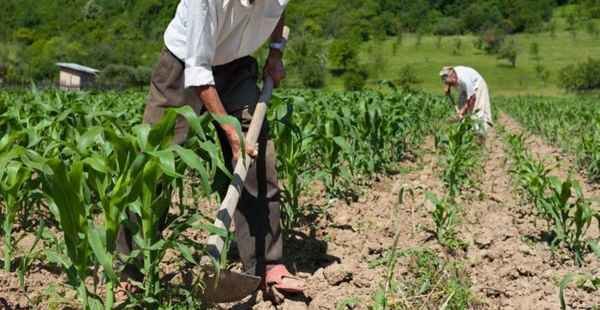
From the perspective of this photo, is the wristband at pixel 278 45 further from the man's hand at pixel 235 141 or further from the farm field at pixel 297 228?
the man's hand at pixel 235 141

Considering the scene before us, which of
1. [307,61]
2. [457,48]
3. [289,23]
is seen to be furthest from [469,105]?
[289,23]

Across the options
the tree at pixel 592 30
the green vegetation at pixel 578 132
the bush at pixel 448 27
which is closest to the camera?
the green vegetation at pixel 578 132

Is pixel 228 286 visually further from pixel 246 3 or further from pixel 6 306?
pixel 246 3

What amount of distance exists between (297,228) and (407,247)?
2.47 feet

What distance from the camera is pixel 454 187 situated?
512cm

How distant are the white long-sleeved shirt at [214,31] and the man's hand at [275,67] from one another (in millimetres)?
194

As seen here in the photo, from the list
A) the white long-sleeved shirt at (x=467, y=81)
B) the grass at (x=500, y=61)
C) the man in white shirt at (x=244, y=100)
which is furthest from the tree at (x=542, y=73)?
the man in white shirt at (x=244, y=100)

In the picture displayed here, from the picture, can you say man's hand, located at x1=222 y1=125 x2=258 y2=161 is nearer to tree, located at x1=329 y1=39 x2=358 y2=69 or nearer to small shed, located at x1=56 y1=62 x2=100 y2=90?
small shed, located at x1=56 y1=62 x2=100 y2=90

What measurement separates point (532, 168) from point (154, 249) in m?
3.06

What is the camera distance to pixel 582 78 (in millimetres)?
53781

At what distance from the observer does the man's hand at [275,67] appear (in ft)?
10.3

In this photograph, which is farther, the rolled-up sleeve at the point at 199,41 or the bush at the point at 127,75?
the bush at the point at 127,75

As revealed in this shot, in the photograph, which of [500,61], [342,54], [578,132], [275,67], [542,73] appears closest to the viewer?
[275,67]

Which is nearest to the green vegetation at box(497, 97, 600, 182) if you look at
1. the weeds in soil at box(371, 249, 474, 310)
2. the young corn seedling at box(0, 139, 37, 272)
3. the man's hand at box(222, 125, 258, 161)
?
the weeds in soil at box(371, 249, 474, 310)
